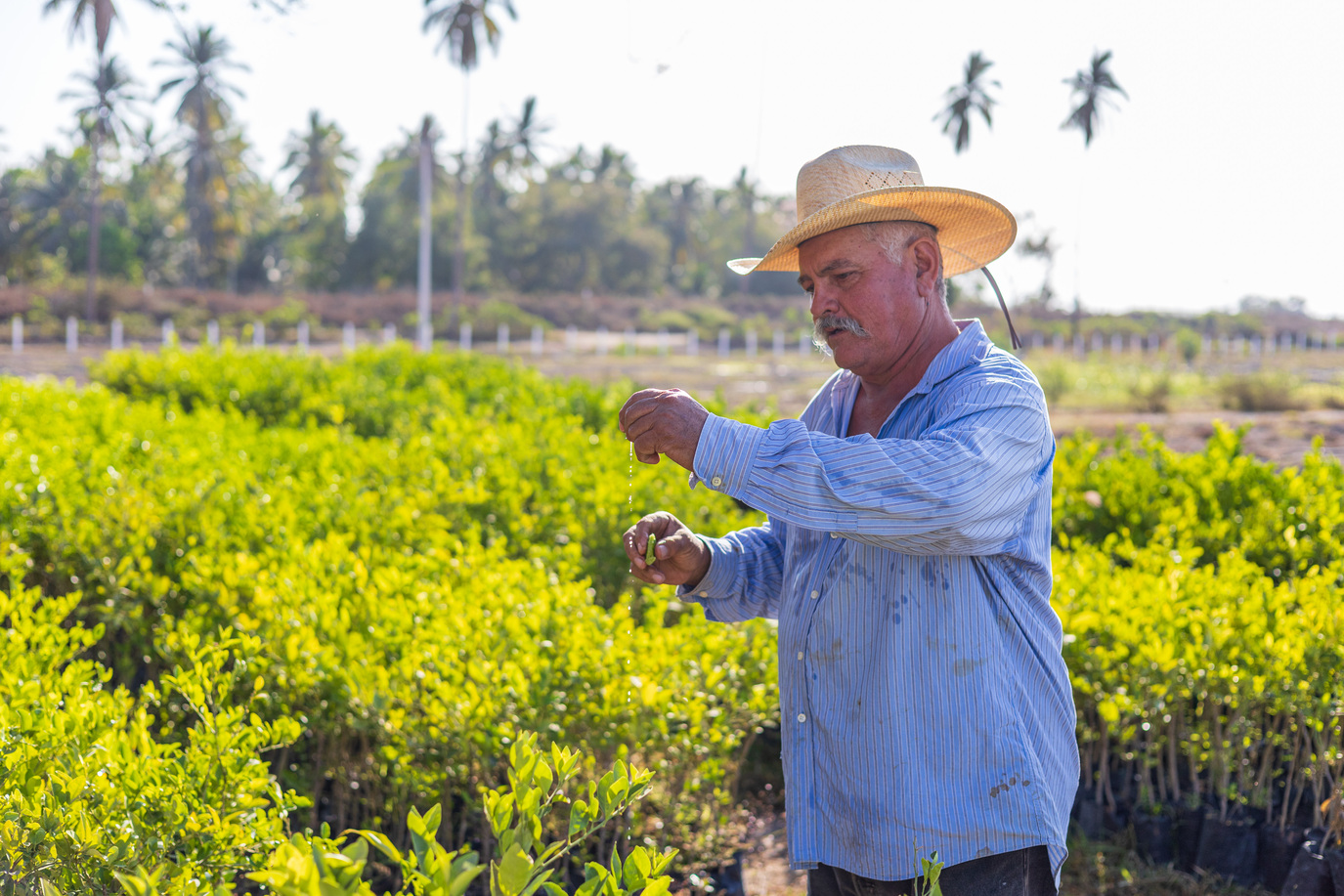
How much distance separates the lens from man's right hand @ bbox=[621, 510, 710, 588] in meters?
1.96

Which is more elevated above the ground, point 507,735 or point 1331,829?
point 507,735

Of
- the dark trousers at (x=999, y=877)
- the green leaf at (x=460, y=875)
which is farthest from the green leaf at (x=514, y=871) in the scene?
the dark trousers at (x=999, y=877)

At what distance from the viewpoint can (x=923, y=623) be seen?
1.71 meters

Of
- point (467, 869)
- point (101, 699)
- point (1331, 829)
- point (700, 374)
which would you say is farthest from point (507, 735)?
point (700, 374)

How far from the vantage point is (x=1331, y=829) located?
2.78m

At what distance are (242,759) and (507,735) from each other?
0.62 m

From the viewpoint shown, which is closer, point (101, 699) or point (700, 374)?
point (101, 699)

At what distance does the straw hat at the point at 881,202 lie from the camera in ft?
5.83

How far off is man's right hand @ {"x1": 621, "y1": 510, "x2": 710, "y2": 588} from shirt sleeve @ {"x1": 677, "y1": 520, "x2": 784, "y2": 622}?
4 cm

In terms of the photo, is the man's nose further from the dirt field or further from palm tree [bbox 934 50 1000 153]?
palm tree [bbox 934 50 1000 153]

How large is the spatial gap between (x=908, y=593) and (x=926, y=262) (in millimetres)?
580

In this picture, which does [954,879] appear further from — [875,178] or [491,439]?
[491,439]

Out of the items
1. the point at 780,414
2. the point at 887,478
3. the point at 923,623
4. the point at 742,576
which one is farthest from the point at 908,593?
the point at 780,414

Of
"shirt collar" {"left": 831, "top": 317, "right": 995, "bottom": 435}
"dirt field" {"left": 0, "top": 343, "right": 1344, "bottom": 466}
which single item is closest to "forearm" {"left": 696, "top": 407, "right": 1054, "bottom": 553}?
"shirt collar" {"left": 831, "top": 317, "right": 995, "bottom": 435}
